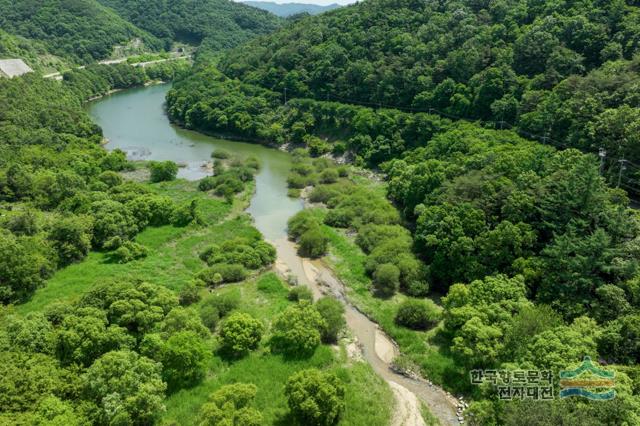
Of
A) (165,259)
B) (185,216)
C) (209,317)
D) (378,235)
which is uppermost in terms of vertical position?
(378,235)

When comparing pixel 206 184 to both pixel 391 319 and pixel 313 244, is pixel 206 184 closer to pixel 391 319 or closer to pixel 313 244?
pixel 313 244

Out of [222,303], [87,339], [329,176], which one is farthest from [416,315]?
[329,176]

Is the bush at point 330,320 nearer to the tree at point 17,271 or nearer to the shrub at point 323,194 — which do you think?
the tree at point 17,271

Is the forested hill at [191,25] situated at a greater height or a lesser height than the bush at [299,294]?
greater

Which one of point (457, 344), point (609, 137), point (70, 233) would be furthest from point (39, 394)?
point (609, 137)

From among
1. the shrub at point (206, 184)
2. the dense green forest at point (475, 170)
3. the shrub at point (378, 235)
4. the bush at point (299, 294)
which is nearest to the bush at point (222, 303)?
the bush at point (299, 294)

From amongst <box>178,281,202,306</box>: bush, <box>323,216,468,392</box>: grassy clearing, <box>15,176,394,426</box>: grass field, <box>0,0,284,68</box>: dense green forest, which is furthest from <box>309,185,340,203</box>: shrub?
<box>0,0,284,68</box>: dense green forest

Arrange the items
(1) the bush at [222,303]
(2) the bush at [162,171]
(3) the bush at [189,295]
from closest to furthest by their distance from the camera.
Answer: (1) the bush at [222,303] < (3) the bush at [189,295] < (2) the bush at [162,171]
